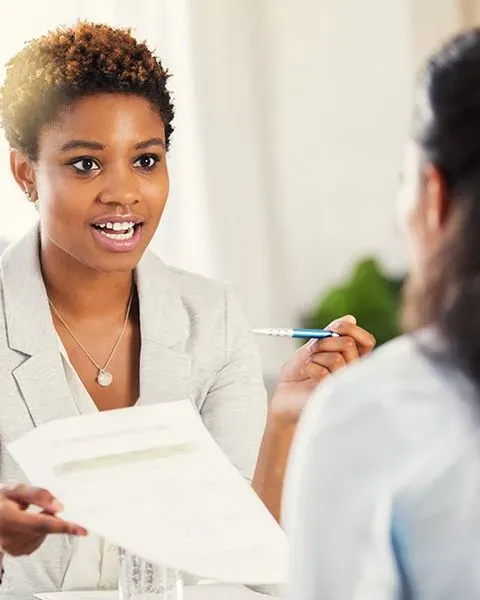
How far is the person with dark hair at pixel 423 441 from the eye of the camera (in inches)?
32.2

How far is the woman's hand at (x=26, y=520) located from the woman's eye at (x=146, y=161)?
65cm

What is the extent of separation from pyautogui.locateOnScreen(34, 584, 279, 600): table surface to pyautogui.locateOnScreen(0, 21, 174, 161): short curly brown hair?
2.36ft

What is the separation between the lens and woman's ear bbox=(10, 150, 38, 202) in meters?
1.94

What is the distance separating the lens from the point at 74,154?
1842 millimetres

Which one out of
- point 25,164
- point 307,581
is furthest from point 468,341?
point 25,164

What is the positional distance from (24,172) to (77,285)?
0.21 m

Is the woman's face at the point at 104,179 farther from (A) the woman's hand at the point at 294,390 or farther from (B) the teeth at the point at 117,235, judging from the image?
(A) the woman's hand at the point at 294,390

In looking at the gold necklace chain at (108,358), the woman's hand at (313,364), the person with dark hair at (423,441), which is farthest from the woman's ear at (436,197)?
the gold necklace chain at (108,358)

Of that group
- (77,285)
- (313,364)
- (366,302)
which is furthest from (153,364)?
(366,302)

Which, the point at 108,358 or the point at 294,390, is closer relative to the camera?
the point at 294,390

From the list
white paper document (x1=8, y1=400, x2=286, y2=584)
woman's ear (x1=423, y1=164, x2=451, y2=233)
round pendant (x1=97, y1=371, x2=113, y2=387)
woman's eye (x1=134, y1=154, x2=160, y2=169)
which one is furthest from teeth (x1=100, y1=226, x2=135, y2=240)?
woman's ear (x1=423, y1=164, x2=451, y2=233)

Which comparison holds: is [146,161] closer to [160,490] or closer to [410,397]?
[160,490]

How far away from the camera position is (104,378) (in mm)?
1913

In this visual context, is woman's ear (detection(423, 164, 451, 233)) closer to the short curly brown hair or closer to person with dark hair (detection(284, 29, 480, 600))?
person with dark hair (detection(284, 29, 480, 600))
